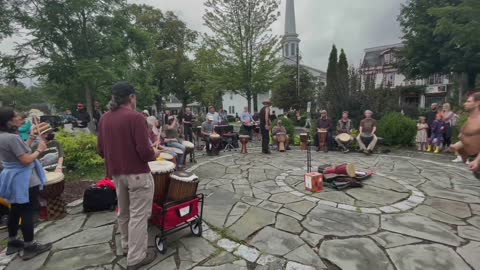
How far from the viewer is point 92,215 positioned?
12.6 ft

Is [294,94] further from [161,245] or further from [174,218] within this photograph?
[161,245]

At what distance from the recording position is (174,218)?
2930 millimetres

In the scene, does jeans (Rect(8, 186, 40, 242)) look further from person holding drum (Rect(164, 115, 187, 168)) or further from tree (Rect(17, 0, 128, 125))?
tree (Rect(17, 0, 128, 125))

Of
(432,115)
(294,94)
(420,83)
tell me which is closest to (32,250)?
(432,115)

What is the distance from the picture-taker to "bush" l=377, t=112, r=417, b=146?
8805 mm

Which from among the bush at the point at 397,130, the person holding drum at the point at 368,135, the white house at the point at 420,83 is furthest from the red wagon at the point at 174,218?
the white house at the point at 420,83

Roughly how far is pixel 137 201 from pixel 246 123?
29.0 feet

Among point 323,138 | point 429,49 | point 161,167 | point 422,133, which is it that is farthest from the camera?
point 429,49

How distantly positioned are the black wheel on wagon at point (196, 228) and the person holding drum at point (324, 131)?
21.8ft

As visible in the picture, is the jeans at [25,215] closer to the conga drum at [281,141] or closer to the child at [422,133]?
the conga drum at [281,141]

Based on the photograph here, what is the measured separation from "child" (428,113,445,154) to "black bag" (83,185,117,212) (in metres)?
9.12

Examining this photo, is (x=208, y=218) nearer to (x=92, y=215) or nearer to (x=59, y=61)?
(x=92, y=215)

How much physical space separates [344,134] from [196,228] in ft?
22.8

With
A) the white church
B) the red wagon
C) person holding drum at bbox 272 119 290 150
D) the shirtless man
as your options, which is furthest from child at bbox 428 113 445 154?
the white church
